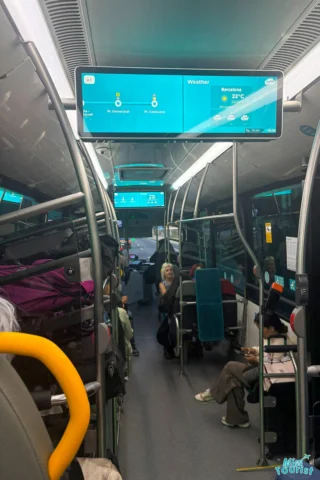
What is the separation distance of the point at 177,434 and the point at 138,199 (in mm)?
4782

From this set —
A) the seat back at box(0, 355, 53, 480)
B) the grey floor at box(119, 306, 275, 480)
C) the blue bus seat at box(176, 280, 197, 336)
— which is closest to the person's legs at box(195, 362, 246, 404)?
the grey floor at box(119, 306, 275, 480)

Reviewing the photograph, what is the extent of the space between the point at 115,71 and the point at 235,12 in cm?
71

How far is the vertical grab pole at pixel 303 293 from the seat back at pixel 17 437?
4.43 feet

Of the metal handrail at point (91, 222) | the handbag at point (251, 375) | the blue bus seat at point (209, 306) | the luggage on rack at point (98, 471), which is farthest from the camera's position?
the blue bus seat at point (209, 306)

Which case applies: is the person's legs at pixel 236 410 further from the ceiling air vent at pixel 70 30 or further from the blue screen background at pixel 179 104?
the ceiling air vent at pixel 70 30

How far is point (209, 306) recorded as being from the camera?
5.32 meters

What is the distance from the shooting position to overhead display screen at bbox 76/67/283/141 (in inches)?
84.0

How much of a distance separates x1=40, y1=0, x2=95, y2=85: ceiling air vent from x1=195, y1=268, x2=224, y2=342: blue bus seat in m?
3.64

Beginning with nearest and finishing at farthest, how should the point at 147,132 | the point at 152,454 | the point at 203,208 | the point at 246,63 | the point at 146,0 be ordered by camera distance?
the point at 146,0
the point at 147,132
the point at 246,63
the point at 152,454
the point at 203,208

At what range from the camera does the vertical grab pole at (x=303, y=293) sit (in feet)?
5.82

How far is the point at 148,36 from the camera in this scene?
2023 millimetres

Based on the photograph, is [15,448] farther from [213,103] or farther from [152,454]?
[152,454]

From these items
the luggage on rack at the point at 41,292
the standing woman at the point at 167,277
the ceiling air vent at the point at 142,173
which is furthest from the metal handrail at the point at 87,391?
the standing woman at the point at 167,277

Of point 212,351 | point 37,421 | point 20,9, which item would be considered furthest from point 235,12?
point 212,351
